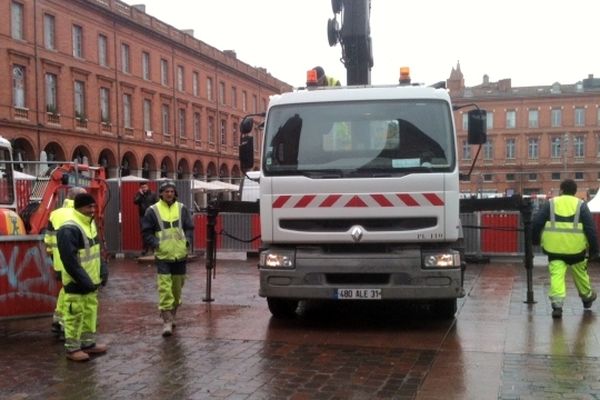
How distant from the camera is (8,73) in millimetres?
34969

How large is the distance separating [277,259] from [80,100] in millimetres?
36172

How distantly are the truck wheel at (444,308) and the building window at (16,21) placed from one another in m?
32.7

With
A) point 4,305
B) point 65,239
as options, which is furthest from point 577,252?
point 4,305

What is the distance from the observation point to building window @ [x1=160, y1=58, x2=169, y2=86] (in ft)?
167

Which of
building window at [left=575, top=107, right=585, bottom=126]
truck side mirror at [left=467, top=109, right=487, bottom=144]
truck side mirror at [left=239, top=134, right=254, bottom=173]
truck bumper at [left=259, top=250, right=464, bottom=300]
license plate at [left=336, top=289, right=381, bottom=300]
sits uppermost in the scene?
building window at [left=575, top=107, right=585, bottom=126]

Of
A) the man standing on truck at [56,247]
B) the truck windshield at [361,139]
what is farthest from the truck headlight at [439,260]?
the man standing on truck at [56,247]

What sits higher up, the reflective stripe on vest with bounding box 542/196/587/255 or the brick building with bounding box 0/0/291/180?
the brick building with bounding box 0/0/291/180

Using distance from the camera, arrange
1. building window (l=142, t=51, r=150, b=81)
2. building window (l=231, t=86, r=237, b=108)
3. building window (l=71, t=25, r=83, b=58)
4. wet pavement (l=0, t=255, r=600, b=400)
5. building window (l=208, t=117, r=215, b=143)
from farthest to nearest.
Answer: building window (l=231, t=86, r=237, b=108), building window (l=208, t=117, r=215, b=143), building window (l=142, t=51, r=150, b=81), building window (l=71, t=25, r=83, b=58), wet pavement (l=0, t=255, r=600, b=400)

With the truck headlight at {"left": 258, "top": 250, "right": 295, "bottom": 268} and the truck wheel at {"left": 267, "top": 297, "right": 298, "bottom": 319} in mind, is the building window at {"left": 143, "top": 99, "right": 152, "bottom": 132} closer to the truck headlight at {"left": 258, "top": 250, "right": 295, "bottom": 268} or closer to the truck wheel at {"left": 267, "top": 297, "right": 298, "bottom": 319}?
the truck wheel at {"left": 267, "top": 297, "right": 298, "bottom": 319}

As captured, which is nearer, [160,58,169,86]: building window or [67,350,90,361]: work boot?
[67,350,90,361]: work boot

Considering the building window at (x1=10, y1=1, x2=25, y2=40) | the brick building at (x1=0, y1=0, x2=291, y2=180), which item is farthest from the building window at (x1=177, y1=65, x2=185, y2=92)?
the building window at (x1=10, y1=1, x2=25, y2=40)

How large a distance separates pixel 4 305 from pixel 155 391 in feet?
9.28

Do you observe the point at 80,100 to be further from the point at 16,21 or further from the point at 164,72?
the point at 164,72

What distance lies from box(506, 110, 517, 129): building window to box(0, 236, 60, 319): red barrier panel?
81.8m
